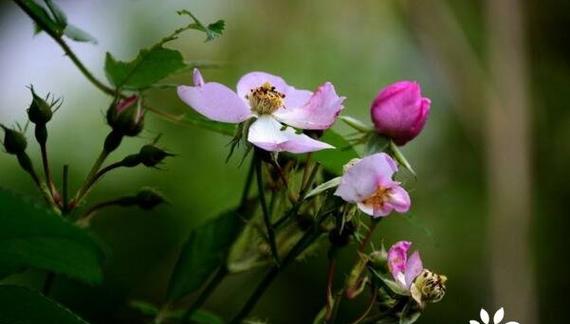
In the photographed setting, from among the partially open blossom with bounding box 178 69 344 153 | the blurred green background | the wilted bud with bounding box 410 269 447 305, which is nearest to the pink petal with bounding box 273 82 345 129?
the partially open blossom with bounding box 178 69 344 153

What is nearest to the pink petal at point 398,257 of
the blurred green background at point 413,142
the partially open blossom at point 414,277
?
the partially open blossom at point 414,277

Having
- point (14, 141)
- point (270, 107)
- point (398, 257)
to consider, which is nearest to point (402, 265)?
point (398, 257)

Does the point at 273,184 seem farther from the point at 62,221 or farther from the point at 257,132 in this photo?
the point at 62,221

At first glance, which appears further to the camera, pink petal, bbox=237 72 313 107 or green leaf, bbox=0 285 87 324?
pink petal, bbox=237 72 313 107

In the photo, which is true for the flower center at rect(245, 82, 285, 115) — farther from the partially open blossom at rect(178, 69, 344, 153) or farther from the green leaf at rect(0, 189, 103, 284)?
the green leaf at rect(0, 189, 103, 284)

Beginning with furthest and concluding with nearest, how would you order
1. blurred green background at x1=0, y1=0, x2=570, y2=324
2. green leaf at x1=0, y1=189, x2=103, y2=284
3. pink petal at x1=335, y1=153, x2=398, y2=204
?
blurred green background at x1=0, y1=0, x2=570, y2=324, pink petal at x1=335, y1=153, x2=398, y2=204, green leaf at x1=0, y1=189, x2=103, y2=284

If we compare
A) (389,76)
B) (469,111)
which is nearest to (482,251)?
(469,111)

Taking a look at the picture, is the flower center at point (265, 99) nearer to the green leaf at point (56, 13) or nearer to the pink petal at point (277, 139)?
the pink petal at point (277, 139)
